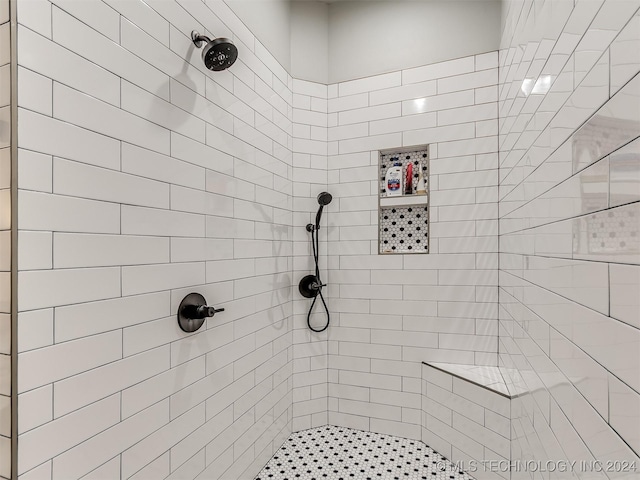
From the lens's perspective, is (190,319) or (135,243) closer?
(135,243)

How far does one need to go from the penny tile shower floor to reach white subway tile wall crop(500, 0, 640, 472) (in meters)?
0.72

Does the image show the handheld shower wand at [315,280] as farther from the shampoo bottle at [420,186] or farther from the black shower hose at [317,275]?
the shampoo bottle at [420,186]

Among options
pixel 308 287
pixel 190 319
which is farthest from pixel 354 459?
pixel 190 319

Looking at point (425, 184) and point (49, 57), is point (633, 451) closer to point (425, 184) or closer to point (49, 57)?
point (49, 57)

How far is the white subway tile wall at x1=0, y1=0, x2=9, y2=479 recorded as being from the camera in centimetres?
76

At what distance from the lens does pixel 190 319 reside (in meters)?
1.31

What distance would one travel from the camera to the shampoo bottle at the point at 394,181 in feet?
7.41

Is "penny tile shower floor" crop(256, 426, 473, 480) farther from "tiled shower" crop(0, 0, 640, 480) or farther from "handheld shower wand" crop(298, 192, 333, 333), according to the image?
"handheld shower wand" crop(298, 192, 333, 333)

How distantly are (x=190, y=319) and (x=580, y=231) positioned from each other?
126 centimetres

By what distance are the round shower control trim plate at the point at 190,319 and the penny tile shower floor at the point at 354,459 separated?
1070 mm

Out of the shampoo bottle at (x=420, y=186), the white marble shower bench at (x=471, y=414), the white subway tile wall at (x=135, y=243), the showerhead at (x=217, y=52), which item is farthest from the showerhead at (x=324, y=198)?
the white marble shower bench at (x=471, y=414)

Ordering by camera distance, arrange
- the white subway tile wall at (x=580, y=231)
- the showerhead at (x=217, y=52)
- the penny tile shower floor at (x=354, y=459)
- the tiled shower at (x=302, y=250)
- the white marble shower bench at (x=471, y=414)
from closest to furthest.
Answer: the white subway tile wall at (x=580, y=231) → the tiled shower at (x=302, y=250) → the showerhead at (x=217, y=52) → the white marble shower bench at (x=471, y=414) → the penny tile shower floor at (x=354, y=459)

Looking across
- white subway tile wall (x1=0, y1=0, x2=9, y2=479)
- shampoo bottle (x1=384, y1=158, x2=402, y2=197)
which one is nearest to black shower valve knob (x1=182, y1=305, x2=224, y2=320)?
white subway tile wall (x1=0, y1=0, x2=9, y2=479)

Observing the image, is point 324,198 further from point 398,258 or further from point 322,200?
point 398,258
